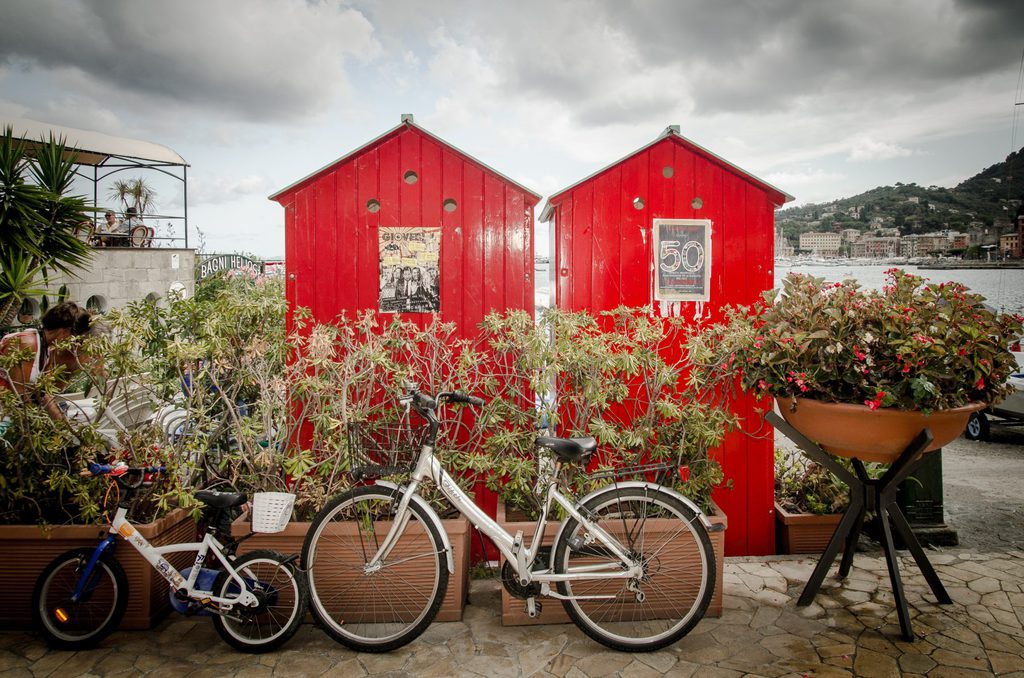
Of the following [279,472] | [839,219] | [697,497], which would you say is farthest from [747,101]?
[279,472]

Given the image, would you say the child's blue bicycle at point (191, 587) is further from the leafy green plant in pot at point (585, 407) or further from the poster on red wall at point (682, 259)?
the poster on red wall at point (682, 259)

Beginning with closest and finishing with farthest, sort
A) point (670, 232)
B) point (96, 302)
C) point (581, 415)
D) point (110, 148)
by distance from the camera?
point (581, 415) → point (670, 232) → point (110, 148) → point (96, 302)

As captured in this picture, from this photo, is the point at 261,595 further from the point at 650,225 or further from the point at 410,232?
the point at 650,225

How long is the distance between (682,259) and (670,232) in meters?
0.21

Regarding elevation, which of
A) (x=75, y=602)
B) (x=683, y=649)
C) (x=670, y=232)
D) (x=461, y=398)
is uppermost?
(x=670, y=232)

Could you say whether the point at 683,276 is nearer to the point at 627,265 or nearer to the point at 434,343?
the point at 627,265

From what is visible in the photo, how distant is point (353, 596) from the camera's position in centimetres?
317

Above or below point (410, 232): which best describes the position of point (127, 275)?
above

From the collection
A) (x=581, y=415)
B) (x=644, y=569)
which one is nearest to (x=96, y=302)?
(x=581, y=415)

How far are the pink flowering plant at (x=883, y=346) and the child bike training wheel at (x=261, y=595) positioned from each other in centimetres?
265


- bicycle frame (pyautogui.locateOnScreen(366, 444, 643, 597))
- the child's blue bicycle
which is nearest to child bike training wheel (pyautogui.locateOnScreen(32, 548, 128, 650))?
the child's blue bicycle

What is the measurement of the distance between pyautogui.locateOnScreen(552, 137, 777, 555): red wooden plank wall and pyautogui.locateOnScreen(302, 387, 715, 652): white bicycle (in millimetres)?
1249

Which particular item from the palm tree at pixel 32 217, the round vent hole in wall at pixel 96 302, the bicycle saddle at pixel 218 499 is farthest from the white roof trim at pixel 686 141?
the round vent hole in wall at pixel 96 302

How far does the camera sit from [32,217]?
4332 mm
